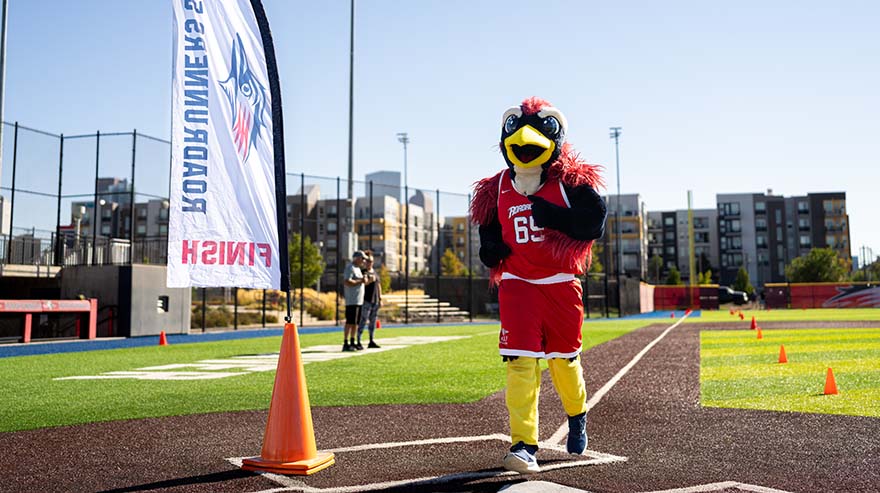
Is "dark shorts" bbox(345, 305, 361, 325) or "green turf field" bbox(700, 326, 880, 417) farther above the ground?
"dark shorts" bbox(345, 305, 361, 325)

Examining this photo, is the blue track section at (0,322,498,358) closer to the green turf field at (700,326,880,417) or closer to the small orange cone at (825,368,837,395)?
the green turf field at (700,326,880,417)

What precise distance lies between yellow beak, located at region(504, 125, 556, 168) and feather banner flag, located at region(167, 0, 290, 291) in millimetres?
1542

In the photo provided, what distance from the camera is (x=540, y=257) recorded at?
14.4 feet

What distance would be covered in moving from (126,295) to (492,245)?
18.4 metres

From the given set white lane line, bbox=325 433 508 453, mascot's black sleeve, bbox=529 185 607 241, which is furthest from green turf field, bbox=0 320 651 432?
mascot's black sleeve, bbox=529 185 607 241

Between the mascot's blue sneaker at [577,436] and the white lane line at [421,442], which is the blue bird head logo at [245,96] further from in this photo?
the mascot's blue sneaker at [577,436]

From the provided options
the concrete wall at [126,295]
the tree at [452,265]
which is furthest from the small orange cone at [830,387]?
the tree at [452,265]

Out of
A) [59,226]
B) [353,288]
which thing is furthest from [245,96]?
[59,226]

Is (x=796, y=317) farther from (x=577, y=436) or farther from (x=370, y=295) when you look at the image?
(x=577, y=436)

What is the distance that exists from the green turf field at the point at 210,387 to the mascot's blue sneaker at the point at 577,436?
2583 mm

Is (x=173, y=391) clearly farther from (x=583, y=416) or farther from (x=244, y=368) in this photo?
(x=583, y=416)

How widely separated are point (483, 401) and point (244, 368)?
492 centimetres

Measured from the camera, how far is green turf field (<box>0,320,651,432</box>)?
6.52 meters

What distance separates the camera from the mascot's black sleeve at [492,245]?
15.0 feet
